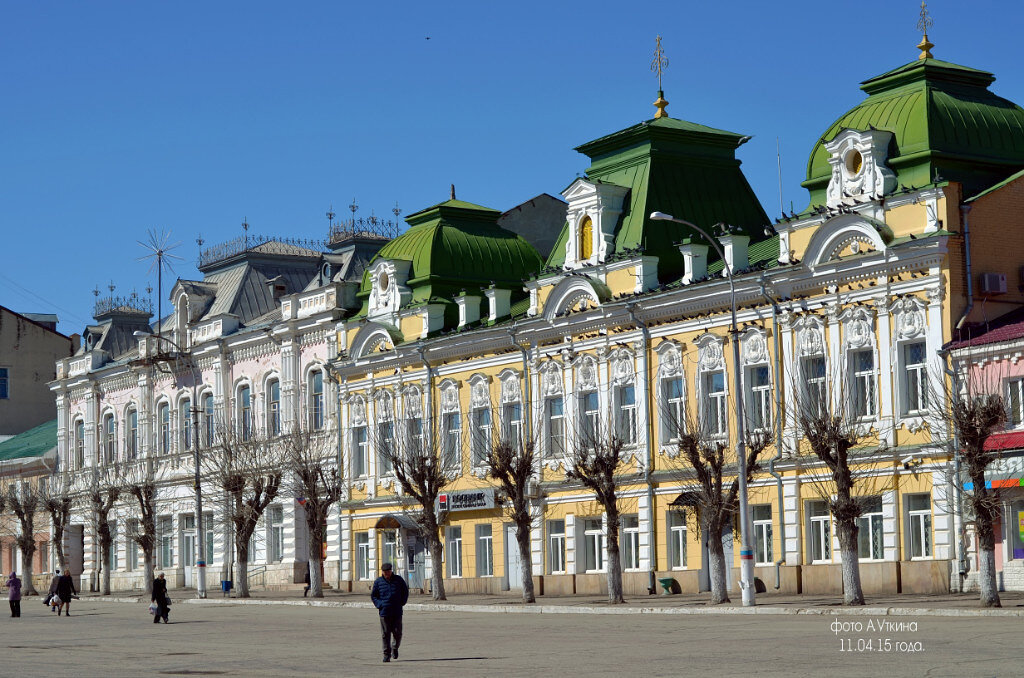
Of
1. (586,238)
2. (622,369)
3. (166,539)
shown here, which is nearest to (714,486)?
(622,369)

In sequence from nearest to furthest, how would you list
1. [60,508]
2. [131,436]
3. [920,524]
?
[920,524] < [60,508] < [131,436]

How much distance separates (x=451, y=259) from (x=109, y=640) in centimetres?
2630

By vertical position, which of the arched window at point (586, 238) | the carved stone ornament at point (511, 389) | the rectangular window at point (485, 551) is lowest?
the rectangular window at point (485, 551)

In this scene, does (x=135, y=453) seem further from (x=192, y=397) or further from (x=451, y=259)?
(x=451, y=259)

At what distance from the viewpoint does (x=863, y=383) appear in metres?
40.9

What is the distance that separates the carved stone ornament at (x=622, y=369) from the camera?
4797cm

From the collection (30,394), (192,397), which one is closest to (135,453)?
(192,397)

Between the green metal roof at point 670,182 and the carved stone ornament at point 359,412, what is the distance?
1095 centimetres

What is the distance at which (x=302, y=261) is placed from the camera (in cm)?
7306

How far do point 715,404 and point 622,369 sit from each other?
3.81 meters

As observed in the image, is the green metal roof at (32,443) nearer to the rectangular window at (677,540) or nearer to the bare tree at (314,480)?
the bare tree at (314,480)

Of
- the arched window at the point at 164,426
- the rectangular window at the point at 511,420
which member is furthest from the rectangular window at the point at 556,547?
the arched window at the point at 164,426

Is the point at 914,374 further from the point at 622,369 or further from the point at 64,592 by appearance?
the point at 64,592

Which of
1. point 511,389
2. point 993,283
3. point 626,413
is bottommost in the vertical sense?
point 626,413
